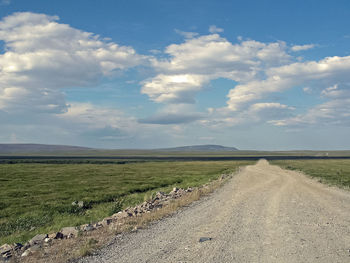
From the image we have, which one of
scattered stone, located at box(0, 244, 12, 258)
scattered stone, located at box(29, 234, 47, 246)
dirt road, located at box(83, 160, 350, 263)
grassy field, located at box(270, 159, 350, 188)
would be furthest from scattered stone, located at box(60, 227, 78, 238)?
grassy field, located at box(270, 159, 350, 188)

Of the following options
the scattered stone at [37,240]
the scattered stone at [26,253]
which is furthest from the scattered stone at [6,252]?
the scattered stone at [37,240]

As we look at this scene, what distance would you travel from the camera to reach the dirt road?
28.5 ft

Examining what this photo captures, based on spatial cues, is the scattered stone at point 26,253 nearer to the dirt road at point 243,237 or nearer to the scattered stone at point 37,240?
the scattered stone at point 37,240

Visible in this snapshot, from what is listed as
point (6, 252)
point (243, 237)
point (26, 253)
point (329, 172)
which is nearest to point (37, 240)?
point (6, 252)

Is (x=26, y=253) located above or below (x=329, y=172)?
above

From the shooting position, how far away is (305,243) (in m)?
9.98

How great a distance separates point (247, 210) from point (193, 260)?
8394 mm

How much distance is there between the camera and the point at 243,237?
422 inches

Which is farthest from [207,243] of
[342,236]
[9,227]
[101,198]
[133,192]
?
[133,192]

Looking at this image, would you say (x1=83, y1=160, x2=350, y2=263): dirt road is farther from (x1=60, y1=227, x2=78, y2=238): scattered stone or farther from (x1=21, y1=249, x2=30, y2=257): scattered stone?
(x1=21, y1=249, x2=30, y2=257): scattered stone

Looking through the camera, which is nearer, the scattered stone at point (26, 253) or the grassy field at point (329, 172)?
the scattered stone at point (26, 253)

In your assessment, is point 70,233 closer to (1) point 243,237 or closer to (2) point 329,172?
(1) point 243,237

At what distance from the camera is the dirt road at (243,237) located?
868 centimetres

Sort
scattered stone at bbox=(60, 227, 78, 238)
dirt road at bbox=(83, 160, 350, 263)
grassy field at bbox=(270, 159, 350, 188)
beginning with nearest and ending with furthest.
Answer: dirt road at bbox=(83, 160, 350, 263), scattered stone at bbox=(60, 227, 78, 238), grassy field at bbox=(270, 159, 350, 188)
